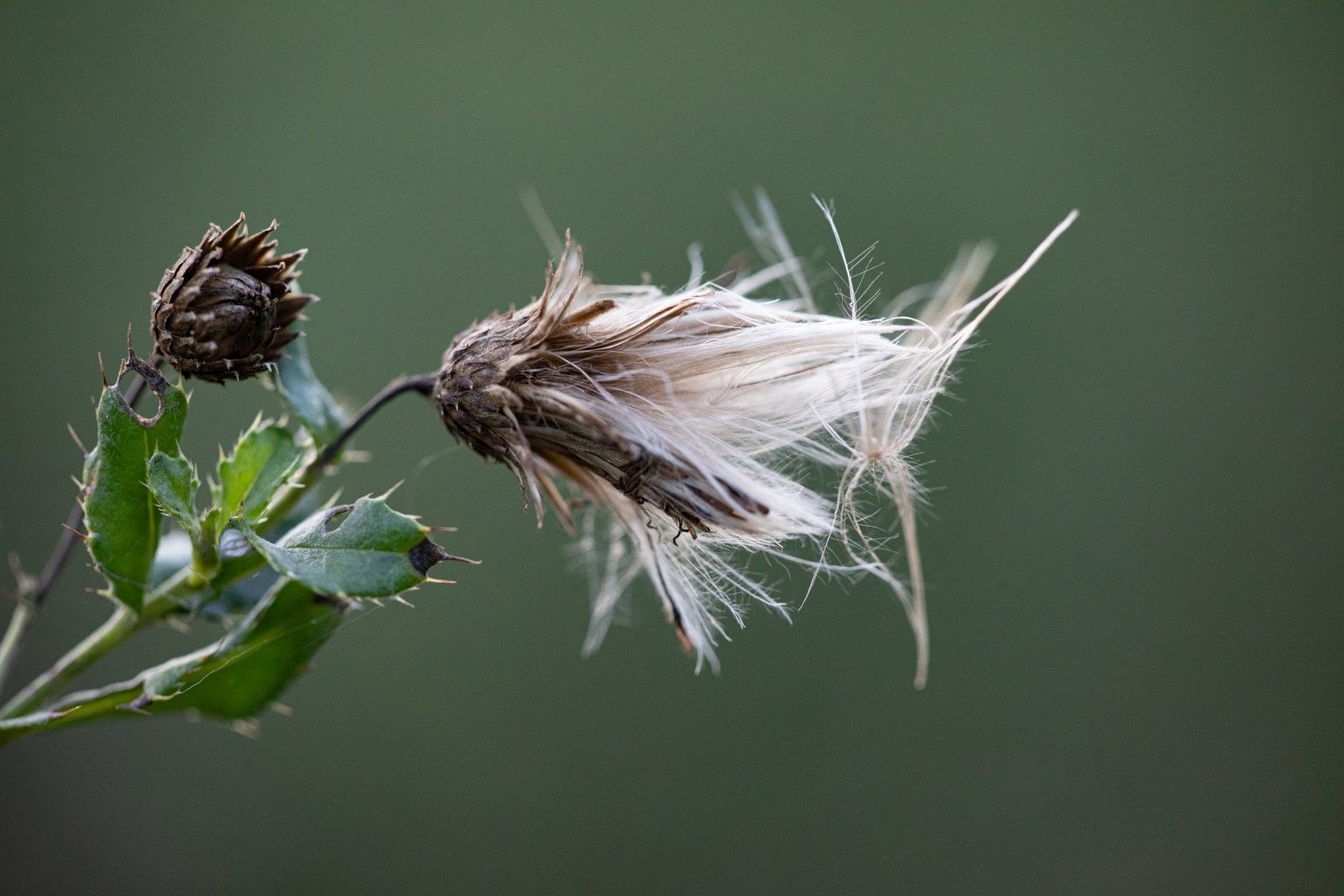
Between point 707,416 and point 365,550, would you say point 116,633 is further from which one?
point 707,416

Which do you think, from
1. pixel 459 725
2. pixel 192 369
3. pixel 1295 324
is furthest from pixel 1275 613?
pixel 192 369

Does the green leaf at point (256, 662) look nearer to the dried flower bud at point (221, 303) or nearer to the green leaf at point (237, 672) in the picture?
the green leaf at point (237, 672)

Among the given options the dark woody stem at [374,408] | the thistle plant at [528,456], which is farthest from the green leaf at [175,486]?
the dark woody stem at [374,408]

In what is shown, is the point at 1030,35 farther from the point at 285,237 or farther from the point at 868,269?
the point at 868,269

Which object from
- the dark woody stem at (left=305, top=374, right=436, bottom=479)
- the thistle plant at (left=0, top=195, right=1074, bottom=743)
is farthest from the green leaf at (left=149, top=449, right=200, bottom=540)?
the dark woody stem at (left=305, top=374, right=436, bottom=479)

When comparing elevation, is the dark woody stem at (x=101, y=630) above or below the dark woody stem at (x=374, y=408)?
below

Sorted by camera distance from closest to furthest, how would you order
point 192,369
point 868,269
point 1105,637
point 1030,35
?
1. point 192,369
2. point 868,269
3. point 1105,637
4. point 1030,35
